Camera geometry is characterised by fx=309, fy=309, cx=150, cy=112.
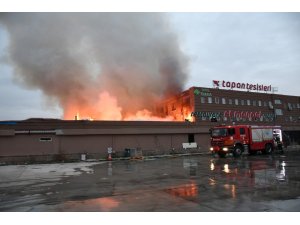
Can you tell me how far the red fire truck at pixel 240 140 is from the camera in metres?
27.9

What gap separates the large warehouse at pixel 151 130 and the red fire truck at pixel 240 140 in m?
9.45

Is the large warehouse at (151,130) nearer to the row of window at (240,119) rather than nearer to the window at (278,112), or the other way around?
the row of window at (240,119)

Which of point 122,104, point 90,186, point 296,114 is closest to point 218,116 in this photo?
point 122,104

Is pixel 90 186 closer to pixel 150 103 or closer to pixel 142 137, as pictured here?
pixel 142 137

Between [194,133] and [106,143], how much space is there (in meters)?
12.3

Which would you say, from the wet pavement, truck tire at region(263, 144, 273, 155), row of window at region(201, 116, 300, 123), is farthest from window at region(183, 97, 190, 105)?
the wet pavement

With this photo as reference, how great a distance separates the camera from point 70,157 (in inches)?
1305

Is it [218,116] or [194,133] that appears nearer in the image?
[194,133]

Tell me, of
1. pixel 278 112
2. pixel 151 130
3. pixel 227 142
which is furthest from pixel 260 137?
pixel 278 112

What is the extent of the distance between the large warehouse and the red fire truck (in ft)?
31.0

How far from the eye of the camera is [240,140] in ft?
93.4

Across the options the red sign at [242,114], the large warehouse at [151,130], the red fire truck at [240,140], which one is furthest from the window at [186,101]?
the red fire truck at [240,140]

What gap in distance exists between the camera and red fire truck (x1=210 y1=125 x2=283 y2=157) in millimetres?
27906
